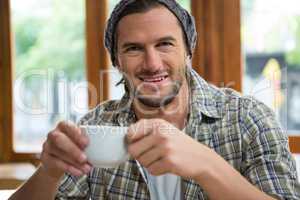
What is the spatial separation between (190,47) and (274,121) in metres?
0.35

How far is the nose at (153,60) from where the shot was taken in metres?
1.20

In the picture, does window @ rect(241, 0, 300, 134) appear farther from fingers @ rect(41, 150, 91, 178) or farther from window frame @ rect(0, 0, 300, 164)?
fingers @ rect(41, 150, 91, 178)

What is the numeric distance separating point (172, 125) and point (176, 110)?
0.33m

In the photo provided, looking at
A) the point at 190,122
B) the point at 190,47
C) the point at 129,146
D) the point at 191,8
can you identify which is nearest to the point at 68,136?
the point at 129,146

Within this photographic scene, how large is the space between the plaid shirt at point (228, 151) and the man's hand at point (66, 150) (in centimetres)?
27

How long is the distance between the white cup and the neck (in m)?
0.50

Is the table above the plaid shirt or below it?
below

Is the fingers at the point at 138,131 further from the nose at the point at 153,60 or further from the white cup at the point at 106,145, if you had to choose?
the nose at the point at 153,60

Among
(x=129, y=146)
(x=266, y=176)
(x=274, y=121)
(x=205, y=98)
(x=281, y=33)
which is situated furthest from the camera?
(x=281, y=33)

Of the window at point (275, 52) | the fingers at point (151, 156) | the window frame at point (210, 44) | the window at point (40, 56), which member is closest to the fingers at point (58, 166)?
→ the fingers at point (151, 156)

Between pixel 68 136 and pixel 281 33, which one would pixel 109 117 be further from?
pixel 281 33

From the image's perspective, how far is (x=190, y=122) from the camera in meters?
1.20

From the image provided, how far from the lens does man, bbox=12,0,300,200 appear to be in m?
0.89

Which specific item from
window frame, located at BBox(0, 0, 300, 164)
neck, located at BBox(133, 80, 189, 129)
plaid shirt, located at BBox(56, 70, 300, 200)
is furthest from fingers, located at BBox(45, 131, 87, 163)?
window frame, located at BBox(0, 0, 300, 164)
